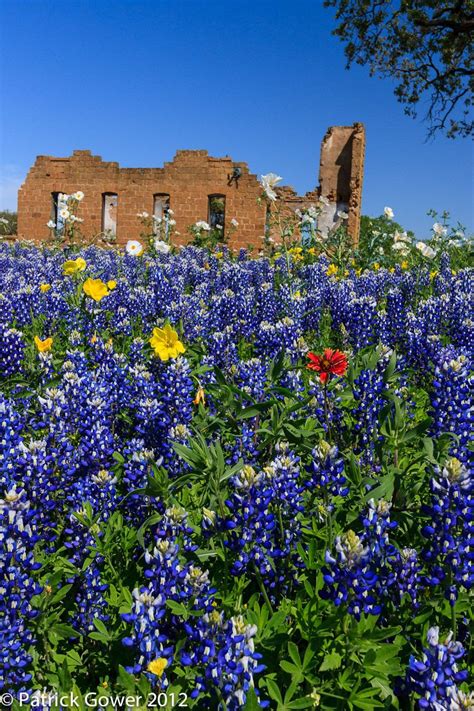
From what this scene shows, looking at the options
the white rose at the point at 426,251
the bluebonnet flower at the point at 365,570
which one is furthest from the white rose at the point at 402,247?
the bluebonnet flower at the point at 365,570

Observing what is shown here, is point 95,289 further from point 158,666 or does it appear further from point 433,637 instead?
point 433,637

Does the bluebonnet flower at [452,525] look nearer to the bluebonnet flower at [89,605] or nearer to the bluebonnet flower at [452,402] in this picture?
the bluebonnet flower at [452,402]

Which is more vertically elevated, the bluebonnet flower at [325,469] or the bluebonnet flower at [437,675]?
the bluebonnet flower at [325,469]

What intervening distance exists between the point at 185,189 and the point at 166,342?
910 inches

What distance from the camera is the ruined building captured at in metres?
24.7

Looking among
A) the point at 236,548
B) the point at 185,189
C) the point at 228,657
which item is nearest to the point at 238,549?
the point at 236,548

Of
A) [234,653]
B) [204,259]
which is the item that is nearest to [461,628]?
[234,653]

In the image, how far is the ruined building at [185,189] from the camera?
24703 mm

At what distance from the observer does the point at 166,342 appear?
10.5ft

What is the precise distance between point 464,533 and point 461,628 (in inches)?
17.6

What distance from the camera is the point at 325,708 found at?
1.66m

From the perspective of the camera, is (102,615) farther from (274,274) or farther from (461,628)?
(274,274)

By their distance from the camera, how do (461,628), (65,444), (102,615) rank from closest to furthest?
(461,628) < (102,615) < (65,444)

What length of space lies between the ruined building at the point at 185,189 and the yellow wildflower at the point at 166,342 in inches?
843
